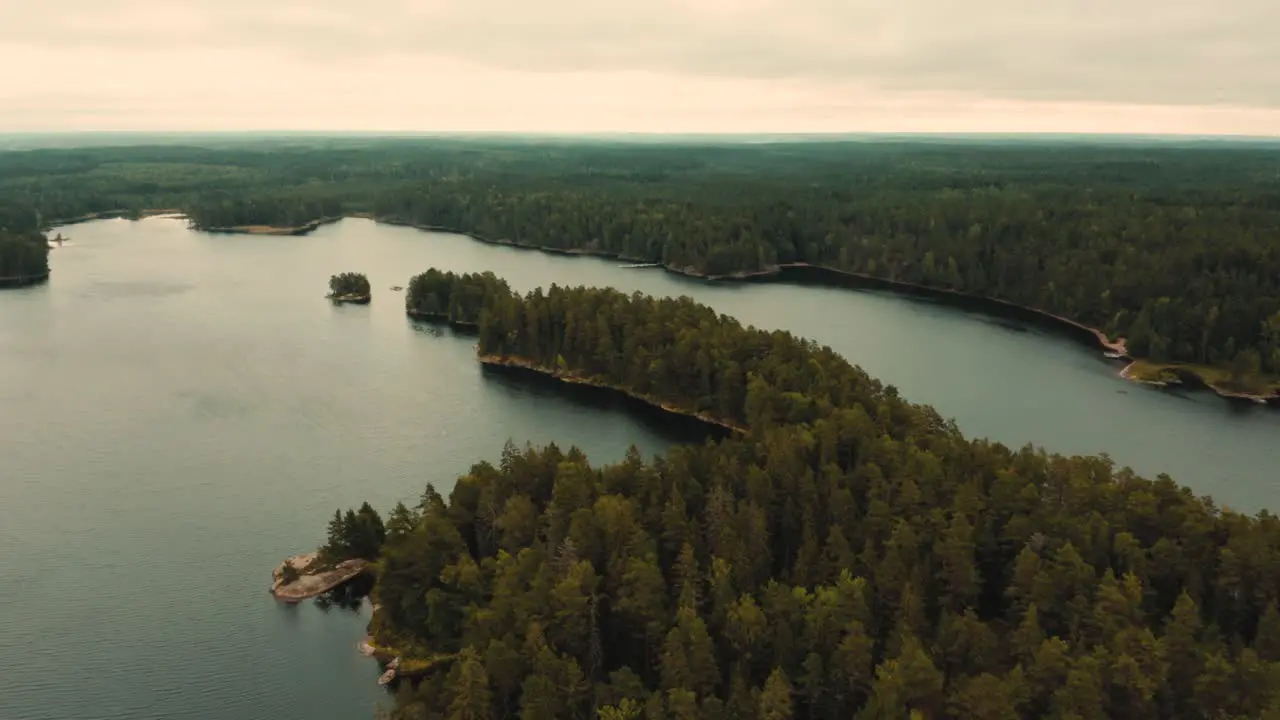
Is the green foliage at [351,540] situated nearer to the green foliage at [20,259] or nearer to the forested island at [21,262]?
the forested island at [21,262]

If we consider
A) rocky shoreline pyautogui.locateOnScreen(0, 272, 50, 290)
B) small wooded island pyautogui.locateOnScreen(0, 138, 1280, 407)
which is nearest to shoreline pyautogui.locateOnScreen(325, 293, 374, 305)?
rocky shoreline pyautogui.locateOnScreen(0, 272, 50, 290)

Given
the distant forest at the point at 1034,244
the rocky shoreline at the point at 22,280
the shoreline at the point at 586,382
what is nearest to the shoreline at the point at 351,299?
the shoreline at the point at 586,382

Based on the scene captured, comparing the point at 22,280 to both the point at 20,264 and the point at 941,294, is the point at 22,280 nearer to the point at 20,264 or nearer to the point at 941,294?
the point at 20,264

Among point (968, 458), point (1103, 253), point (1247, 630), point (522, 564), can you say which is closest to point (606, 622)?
point (522, 564)

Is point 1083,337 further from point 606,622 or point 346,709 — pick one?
point 346,709

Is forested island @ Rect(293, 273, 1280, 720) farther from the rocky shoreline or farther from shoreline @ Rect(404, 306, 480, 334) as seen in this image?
the rocky shoreline

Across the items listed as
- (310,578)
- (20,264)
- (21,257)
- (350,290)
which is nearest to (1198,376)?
(310,578)
